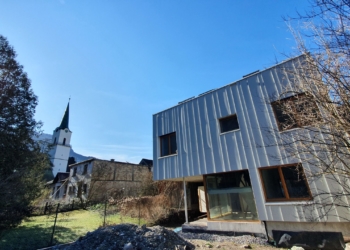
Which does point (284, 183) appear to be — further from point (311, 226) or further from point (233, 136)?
point (233, 136)

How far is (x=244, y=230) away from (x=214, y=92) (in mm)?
6395

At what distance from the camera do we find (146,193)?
1583cm

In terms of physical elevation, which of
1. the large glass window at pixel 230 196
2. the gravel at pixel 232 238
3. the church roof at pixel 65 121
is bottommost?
the gravel at pixel 232 238

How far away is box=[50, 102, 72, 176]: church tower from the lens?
A: 4778 centimetres

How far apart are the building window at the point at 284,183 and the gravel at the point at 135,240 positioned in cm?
171

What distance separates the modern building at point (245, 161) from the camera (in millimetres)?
5821

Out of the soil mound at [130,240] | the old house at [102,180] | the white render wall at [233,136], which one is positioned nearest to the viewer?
the soil mound at [130,240]

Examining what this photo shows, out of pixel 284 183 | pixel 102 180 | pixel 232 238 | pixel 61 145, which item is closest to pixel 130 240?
pixel 232 238

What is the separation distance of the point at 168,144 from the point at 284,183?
615cm

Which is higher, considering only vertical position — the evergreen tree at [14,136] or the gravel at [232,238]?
the evergreen tree at [14,136]

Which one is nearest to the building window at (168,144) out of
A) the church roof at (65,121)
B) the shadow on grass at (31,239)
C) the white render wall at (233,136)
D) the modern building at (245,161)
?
the modern building at (245,161)

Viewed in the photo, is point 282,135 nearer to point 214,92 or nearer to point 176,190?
point 214,92

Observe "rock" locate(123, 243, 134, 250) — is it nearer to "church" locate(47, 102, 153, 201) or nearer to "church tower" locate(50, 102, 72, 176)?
Answer: "church" locate(47, 102, 153, 201)

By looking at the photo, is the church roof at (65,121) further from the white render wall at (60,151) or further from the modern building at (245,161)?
the modern building at (245,161)
